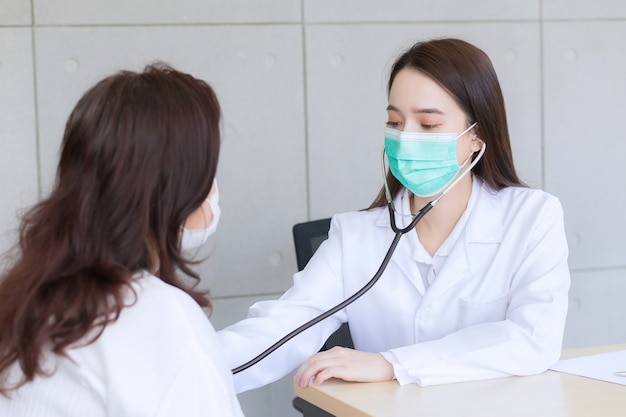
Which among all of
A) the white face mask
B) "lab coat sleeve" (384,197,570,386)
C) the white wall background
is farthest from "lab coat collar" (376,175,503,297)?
the white wall background

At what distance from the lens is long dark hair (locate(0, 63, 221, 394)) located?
3.43ft

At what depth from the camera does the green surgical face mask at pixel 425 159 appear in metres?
1.89

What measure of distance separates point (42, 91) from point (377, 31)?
3.97 ft

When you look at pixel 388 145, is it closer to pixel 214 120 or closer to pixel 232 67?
pixel 214 120

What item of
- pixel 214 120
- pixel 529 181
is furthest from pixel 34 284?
pixel 529 181

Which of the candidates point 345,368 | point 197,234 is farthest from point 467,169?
point 197,234

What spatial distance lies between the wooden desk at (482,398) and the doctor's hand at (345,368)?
2cm

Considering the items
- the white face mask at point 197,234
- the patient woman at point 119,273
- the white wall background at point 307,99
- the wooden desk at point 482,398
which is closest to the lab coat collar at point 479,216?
the wooden desk at point 482,398

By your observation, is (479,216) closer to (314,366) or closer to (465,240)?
(465,240)

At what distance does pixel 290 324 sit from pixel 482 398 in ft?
1.81

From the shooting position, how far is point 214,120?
1154 mm

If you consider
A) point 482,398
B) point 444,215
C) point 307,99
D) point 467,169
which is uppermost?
point 307,99

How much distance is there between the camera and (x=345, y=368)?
1.55 metres

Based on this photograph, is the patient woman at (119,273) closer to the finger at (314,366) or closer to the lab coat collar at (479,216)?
the finger at (314,366)
